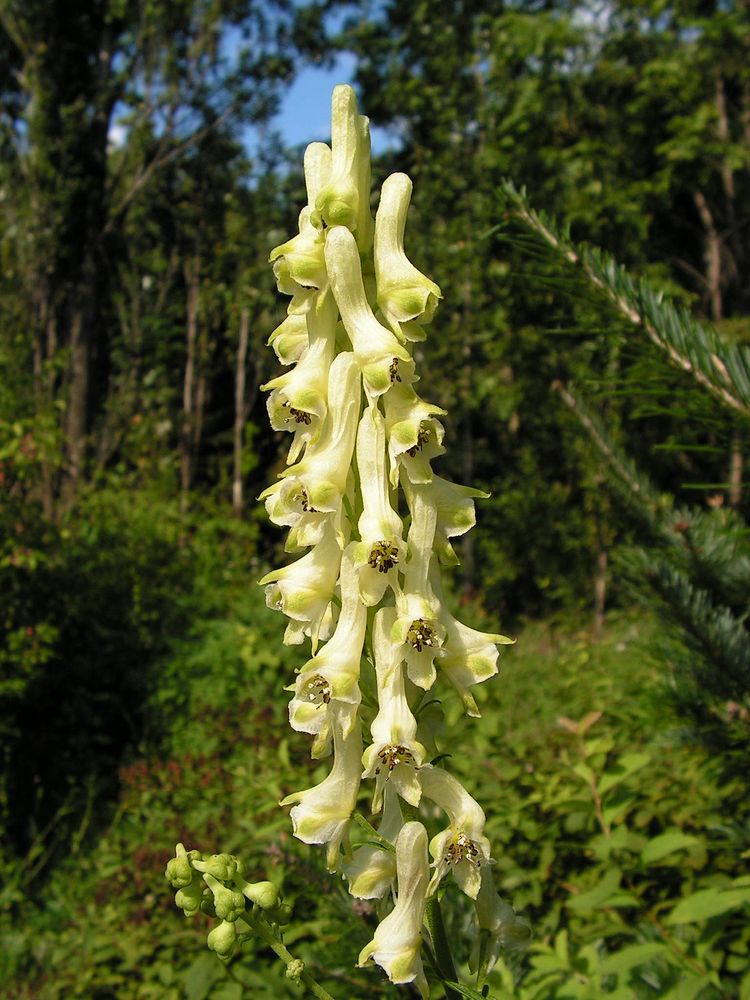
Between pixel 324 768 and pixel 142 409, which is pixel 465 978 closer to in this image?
pixel 324 768

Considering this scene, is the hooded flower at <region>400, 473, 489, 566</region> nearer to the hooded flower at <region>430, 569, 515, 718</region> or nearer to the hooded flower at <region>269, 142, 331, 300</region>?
the hooded flower at <region>430, 569, 515, 718</region>

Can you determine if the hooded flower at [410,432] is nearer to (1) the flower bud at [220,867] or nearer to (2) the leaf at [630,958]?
(1) the flower bud at [220,867]

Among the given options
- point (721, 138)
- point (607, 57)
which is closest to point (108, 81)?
point (607, 57)

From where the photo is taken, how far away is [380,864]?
3.79 feet

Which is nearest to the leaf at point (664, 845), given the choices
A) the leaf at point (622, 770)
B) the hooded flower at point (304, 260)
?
the leaf at point (622, 770)

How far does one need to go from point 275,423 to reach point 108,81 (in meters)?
11.6

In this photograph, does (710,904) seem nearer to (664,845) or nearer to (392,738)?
(664,845)

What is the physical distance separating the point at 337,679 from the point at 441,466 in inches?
A: 356

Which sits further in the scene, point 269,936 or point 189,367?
point 189,367

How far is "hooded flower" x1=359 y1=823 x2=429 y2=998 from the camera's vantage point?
1063mm

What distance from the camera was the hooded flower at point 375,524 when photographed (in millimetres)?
1103

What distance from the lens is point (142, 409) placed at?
1098 centimetres

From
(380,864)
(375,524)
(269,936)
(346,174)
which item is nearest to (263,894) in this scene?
(269,936)

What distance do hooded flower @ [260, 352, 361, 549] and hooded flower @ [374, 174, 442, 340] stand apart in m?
0.09
